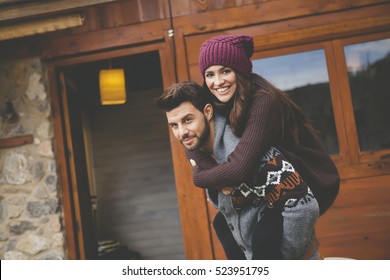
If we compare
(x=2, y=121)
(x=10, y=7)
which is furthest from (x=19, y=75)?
(x=10, y=7)

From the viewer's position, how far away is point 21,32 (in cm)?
398

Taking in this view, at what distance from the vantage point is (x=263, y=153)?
73.6 inches

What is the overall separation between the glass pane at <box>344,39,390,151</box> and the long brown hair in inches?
91.4

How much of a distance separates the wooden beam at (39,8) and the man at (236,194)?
2.30 meters

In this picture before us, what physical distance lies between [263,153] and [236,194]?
0.23 m

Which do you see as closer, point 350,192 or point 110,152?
point 350,192

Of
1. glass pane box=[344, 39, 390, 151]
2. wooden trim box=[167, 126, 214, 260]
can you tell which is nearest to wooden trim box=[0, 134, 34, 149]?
wooden trim box=[167, 126, 214, 260]

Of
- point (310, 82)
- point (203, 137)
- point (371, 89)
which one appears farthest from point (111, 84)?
point (203, 137)

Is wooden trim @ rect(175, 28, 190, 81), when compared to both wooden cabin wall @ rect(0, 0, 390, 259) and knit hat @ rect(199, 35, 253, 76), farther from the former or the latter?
knit hat @ rect(199, 35, 253, 76)

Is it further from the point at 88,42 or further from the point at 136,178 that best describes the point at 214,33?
the point at 136,178

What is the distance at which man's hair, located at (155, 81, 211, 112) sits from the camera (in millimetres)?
1948
